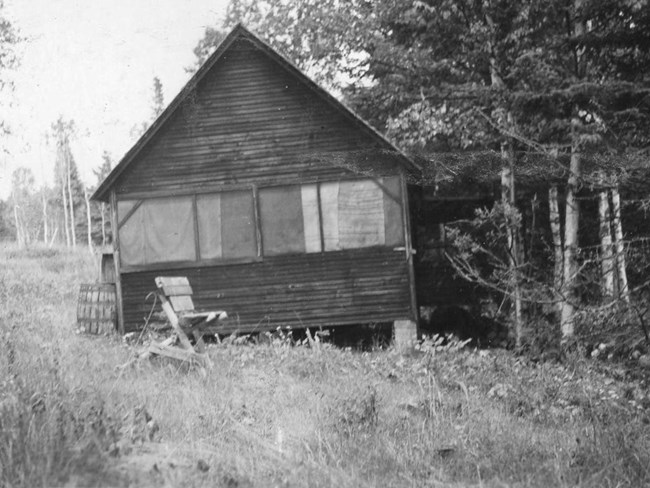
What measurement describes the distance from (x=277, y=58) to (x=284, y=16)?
8.89 m

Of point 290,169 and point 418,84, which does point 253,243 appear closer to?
point 290,169

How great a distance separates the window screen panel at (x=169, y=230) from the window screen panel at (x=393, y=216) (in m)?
3.69

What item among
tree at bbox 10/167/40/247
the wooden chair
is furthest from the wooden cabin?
tree at bbox 10/167/40/247

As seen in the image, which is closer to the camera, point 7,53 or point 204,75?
point 204,75

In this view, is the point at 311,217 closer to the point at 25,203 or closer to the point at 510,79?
the point at 510,79

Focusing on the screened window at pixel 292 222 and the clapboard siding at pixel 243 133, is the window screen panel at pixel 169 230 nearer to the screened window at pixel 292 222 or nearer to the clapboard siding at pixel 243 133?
the clapboard siding at pixel 243 133

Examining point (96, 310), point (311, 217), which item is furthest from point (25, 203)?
point (311, 217)

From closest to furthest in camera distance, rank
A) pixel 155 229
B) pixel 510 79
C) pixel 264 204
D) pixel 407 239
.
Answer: pixel 510 79 → pixel 407 239 → pixel 264 204 → pixel 155 229

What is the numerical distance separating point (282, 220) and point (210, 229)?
139 centimetres

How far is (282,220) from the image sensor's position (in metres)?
15.1

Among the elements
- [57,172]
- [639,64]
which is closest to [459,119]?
[639,64]

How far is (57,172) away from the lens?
73.4 m

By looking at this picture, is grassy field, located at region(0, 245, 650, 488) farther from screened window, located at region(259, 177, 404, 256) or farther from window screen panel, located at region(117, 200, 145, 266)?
window screen panel, located at region(117, 200, 145, 266)

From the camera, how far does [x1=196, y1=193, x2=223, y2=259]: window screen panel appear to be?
15148 mm
